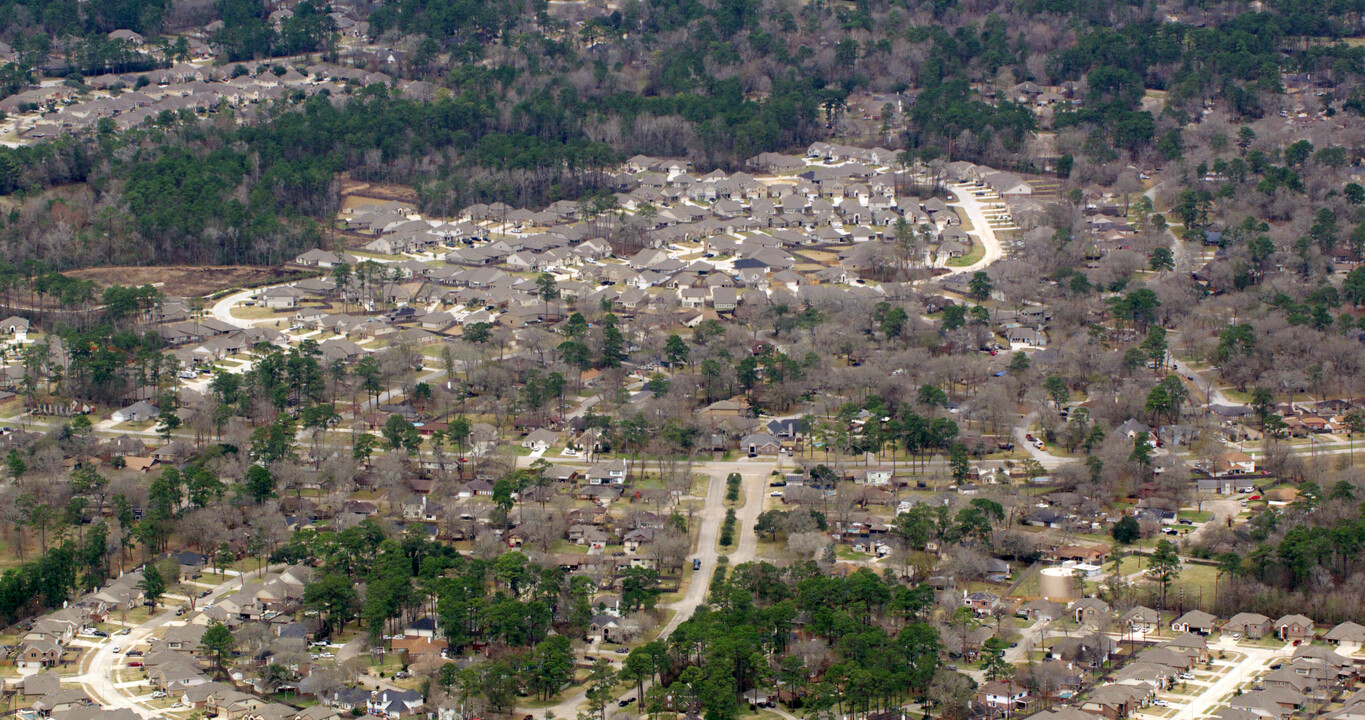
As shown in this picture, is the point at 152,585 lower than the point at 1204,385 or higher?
higher

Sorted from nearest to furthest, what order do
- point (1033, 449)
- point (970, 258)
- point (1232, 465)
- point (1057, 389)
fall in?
point (1232, 465)
point (1033, 449)
point (1057, 389)
point (970, 258)

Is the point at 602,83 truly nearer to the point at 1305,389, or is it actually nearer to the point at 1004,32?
the point at 1004,32

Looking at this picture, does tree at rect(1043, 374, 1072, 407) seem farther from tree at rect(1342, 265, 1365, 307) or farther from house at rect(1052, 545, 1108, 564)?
tree at rect(1342, 265, 1365, 307)

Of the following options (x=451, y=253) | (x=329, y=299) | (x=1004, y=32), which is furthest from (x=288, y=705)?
(x=1004, y=32)

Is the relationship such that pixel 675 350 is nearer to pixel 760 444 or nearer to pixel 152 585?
pixel 760 444

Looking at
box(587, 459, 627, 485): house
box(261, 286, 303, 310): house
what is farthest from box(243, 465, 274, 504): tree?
box(261, 286, 303, 310): house

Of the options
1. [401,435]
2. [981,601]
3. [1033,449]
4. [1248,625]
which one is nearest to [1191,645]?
[1248,625]

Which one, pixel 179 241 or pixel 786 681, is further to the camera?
pixel 179 241
